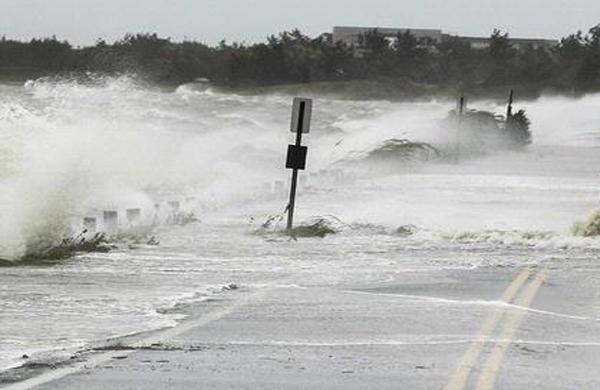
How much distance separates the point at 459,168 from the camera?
2552 inches

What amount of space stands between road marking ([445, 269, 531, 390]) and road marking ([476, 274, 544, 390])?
11 cm

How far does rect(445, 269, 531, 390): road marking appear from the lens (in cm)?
855

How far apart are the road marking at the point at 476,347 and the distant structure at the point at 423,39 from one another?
495 ft

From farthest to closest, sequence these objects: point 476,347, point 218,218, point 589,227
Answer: point 218,218 → point 589,227 → point 476,347

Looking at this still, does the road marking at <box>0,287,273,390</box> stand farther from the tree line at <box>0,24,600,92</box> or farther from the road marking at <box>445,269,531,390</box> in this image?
the tree line at <box>0,24,600,92</box>

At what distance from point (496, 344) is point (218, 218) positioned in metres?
18.7

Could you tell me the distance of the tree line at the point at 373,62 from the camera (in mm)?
132000

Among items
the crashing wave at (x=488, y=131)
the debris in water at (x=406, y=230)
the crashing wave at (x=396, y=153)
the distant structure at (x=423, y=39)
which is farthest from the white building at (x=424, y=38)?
the debris in water at (x=406, y=230)

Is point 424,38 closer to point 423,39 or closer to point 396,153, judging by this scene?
point 423,39

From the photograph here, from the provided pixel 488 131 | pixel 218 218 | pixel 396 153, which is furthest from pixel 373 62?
pixel 218 218

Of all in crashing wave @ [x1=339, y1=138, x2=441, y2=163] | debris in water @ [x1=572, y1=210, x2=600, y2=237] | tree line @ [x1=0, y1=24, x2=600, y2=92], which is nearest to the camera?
debris in water @ [x1=572, y1=210, x2=600, y2=237]

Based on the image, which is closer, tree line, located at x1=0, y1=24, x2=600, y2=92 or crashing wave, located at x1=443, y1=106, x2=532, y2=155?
crashing wave, located at x1=443, y1=106, x2=532, y2=155

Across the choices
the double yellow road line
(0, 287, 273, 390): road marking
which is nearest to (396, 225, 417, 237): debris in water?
the double yellow road line

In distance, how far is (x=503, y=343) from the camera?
10508mm
